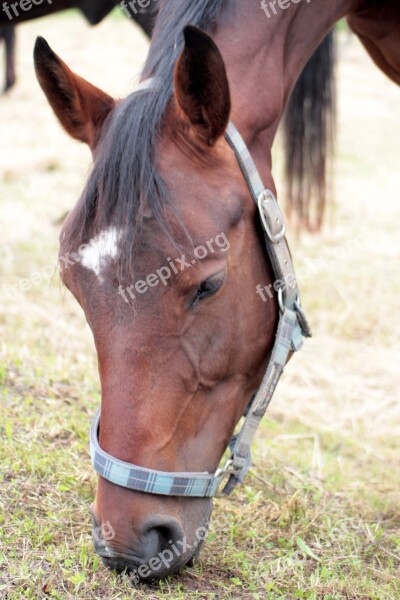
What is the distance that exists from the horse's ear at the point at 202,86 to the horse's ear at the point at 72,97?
0.91 feet

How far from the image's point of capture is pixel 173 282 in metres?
1.80

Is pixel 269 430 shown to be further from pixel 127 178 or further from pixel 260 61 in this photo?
pixel 127 178

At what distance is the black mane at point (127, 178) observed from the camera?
182cm

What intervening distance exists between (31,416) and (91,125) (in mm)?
1186

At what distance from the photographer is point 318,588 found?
212cm

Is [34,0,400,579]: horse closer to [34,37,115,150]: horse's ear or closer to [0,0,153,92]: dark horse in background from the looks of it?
[34,37,115,150]: horse's ear

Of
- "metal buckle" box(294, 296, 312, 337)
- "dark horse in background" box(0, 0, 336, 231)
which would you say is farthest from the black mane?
"dark horse in background" box(0, 0, 336, 231)

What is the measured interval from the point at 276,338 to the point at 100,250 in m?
0.54

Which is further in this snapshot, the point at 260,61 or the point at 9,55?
the point at 9,55

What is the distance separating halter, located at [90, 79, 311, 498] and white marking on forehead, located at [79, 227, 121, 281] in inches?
15.2

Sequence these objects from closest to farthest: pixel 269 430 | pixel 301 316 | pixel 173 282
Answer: pixel 173 282 → pixel 301 316 → pixel 269 430

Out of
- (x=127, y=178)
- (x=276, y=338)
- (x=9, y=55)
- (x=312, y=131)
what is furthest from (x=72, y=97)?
(x=9, y=55)

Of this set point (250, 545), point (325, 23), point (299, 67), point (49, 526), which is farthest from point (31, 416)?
point (325, 23)

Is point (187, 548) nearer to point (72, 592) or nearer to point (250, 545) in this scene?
point (72, 592)
